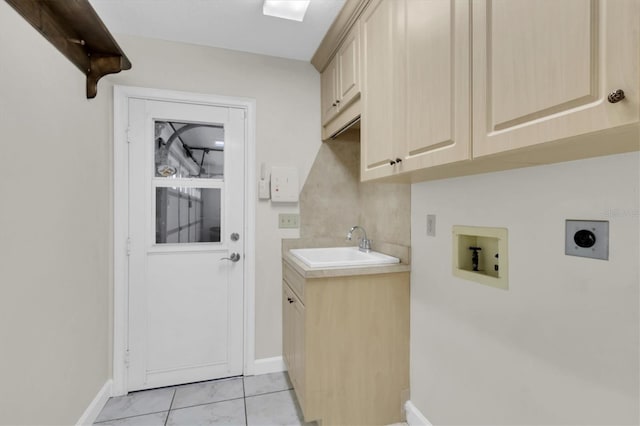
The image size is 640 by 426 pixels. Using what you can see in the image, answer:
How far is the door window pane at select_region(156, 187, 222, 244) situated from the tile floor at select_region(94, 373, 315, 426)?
1.02 meters

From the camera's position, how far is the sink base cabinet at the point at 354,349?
63.5 inches

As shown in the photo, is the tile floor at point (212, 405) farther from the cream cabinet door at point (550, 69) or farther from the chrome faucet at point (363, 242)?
the cream cabinet door at point (550, 69)

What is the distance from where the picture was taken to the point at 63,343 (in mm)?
1465

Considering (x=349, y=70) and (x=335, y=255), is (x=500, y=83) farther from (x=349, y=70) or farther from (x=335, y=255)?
(x=335, y=255)

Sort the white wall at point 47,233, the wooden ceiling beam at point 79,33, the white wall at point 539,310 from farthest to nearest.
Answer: the wooden ceiling beam at point 79,33 < the white wall at point 47,233 < the white wall at point 539,310

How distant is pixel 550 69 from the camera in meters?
0.73

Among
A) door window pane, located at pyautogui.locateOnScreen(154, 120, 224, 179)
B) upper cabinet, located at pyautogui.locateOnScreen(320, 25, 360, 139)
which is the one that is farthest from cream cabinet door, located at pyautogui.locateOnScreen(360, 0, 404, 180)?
door window pane, located at pyautogui.locateOnScreen(154, 120, 224, 179)

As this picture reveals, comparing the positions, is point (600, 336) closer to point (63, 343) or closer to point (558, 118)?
point (558, 118)

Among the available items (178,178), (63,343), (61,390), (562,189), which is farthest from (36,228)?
(562,189)

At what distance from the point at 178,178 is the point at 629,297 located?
2.30 m

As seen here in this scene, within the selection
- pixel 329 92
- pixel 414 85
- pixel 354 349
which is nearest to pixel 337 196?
pixel 329 92

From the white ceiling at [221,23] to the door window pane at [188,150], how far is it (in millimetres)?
580

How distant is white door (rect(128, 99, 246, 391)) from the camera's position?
2.06m

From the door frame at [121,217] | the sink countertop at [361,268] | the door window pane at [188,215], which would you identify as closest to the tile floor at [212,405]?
the door frame at [121,217]
